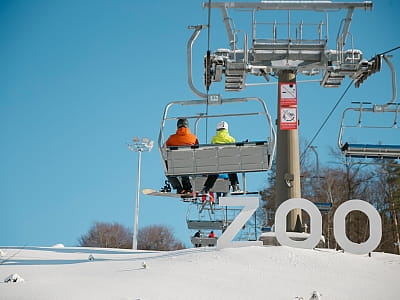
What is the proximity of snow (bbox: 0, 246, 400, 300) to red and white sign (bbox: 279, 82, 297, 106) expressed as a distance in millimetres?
4538

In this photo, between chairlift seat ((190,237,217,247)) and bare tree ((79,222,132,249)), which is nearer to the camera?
chairlift seat ((190,237,217,247))

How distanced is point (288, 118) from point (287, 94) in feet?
1.78

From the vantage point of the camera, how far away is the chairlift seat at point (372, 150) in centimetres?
1440

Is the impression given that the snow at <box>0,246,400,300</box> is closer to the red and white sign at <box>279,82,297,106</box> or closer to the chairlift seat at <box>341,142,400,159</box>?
the red and white sign at <box>279,82,297,106</box>

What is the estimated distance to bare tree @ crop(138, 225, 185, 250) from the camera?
168 feet

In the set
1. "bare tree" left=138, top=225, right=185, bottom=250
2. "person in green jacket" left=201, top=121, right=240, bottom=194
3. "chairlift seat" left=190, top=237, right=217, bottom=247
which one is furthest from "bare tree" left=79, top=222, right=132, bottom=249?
"person in green jacket" left=201, top=121, right=240, bottom=194

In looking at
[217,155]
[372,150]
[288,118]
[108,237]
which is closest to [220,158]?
[217,155]

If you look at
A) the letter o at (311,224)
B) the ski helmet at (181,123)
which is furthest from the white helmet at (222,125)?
the letter o at (311,224)

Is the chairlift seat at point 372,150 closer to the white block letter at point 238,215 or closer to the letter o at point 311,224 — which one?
the letter o at point 311,224

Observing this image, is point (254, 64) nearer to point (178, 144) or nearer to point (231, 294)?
point (178, 144)

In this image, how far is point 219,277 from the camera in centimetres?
784

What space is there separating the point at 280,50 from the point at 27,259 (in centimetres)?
713

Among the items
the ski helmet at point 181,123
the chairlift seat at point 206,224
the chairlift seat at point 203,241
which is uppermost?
the ski helmet at point 181,123

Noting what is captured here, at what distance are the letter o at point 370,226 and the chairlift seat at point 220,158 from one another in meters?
1.49
